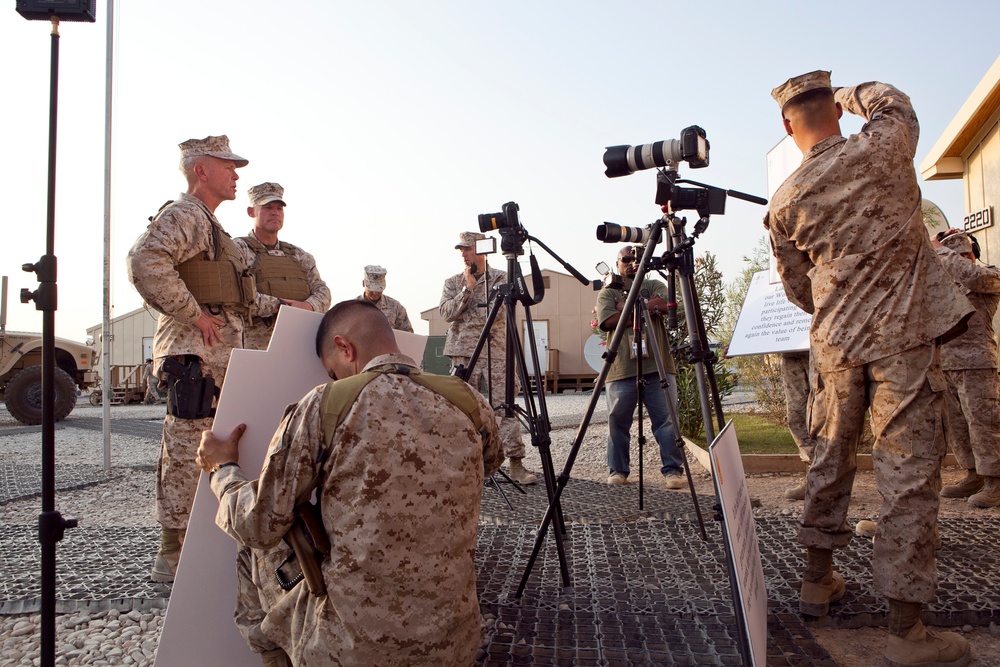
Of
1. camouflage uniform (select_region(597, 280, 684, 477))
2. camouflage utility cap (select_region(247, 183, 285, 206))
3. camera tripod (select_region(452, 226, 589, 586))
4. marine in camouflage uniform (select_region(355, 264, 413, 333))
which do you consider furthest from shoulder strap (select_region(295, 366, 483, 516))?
marine in camouflage uniform (select_region(355, 264, 413, 333))

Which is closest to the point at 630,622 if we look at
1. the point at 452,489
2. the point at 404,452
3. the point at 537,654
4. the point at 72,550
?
the point at 537,654

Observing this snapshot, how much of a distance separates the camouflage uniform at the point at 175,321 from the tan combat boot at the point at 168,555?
0.19ft

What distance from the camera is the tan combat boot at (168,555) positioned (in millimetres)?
3403

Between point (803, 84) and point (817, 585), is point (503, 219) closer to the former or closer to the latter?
point (803, 84)

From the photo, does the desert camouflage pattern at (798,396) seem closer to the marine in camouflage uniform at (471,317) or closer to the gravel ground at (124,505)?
the gravel ground at (124,505)

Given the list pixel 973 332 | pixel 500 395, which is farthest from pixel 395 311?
pixel 973 332

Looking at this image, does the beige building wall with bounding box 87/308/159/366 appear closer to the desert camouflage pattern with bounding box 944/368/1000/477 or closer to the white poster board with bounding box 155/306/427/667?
the desert camouflage pattern with bounding box 944/368/1000/477

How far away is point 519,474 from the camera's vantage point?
237 inches

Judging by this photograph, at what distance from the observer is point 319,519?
197 cm

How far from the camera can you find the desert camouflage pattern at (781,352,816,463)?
5500 millimetres

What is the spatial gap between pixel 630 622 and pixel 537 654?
481mm

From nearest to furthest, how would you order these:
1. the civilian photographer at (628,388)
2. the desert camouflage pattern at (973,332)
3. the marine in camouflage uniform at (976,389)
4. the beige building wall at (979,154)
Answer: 1. the marine in camouflage uniform at (976,389)
2. the desert camouflage pattern at (973,332)
3. the civilian photographer at (628,388)
4. the beige building wall at (979,154)

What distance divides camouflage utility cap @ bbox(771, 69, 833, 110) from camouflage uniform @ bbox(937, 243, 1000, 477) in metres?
2.96

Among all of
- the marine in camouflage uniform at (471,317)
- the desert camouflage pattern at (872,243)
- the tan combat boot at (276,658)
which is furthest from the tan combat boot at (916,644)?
the marine in camouflage uniform at (471,317)
